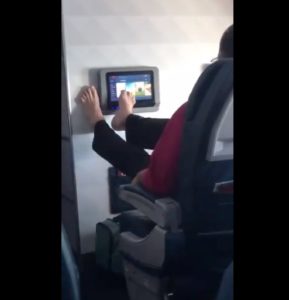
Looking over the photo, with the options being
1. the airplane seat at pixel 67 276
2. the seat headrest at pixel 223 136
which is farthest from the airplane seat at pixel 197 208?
the airplane seat at pixel 67 276

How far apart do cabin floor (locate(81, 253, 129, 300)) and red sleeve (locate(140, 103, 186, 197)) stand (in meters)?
0.68

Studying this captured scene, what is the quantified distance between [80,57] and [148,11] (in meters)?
0.37

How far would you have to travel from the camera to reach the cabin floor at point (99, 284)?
1.75 meters

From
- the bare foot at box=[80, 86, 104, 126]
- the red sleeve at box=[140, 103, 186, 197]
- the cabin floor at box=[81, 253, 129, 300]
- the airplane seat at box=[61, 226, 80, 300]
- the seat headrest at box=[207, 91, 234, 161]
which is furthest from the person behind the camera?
the bare foot at box=[80, 86, 104, 126]

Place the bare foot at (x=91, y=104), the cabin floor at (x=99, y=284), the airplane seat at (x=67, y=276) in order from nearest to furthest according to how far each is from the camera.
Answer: the airplane seat at (x=67, y=276), the cabin floor at (x=99, y=284), the bare foot at (x=91, y=104)

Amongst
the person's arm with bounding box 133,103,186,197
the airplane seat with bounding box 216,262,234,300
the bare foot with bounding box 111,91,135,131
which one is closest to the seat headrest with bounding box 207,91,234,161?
the person's arm with bounding box 133,103,186,197

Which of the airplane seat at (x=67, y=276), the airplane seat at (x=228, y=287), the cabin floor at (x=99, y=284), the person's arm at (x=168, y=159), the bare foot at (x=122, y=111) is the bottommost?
the cabin floor at (x=99, y=284)

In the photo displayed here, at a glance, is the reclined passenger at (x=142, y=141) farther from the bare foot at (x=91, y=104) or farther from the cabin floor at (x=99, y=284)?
the cabin floor at (x=99, y=284)

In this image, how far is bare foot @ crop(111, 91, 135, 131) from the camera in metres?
1.92

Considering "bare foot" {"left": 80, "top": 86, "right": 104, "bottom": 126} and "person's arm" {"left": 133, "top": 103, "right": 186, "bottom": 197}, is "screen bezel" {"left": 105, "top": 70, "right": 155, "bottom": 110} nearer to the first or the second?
"bare foot" {"left": 80, "top": 86, "right": 104, "bottom": 126}

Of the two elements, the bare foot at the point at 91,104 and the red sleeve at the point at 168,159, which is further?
the bare foot at the point at 91,104
